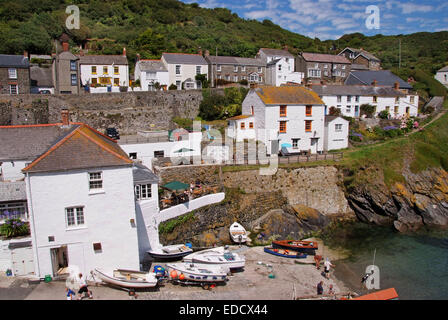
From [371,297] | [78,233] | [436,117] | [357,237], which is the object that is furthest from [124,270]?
[436,117]

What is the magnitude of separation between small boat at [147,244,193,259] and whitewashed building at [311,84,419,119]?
2505cm

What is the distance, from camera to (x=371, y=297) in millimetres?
16141

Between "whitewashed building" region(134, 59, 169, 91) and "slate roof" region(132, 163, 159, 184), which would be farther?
"whitewashed building" region(134, 59, 169, 91)

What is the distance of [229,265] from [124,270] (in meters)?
5.54

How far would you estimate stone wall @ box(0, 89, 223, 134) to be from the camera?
31.6m

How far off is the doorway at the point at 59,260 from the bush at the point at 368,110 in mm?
34818

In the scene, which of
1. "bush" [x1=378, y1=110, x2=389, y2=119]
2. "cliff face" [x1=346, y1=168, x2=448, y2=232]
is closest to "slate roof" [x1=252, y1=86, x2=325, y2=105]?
"cliff face" [x1=346, y1=168, x2=448, y2=232]

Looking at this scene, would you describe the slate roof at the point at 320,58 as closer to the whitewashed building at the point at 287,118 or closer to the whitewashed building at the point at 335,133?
the whitewashed building at the point at 287,118

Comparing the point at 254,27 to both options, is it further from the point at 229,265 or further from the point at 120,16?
the point at 229,265

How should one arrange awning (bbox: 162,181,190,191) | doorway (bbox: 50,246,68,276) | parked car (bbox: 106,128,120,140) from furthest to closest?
1. parked car (bbox: 106,128,120,140)
2. awning (bbox: 162,181,190,191)
3. doorway (bbox: 50,246,68,276)

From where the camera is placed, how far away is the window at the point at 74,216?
16047mm

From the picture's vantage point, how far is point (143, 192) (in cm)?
2064

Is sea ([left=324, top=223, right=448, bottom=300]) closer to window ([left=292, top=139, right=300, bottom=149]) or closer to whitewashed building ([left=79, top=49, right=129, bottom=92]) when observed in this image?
window ([left=292, top=139, right=300, bottom=149])

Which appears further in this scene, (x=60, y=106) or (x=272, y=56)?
(x=272, y=56)
